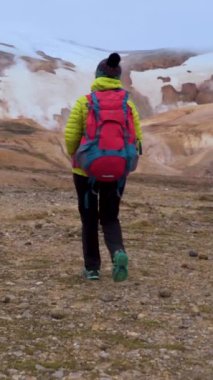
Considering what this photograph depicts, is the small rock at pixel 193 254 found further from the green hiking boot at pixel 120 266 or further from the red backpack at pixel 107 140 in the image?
the red backpack at pixel 107 140

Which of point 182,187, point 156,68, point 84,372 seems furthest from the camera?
point 156,68

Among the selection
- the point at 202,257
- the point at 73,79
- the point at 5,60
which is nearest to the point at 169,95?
the point at 73,79

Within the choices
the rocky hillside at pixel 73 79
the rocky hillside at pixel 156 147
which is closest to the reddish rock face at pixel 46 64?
the rocky hillside at pixel 73 79

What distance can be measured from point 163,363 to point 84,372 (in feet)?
1.73

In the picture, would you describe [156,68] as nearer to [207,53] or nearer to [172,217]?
[207,53]

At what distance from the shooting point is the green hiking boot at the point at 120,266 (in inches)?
247

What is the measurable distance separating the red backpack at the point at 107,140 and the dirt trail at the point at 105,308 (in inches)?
40.3

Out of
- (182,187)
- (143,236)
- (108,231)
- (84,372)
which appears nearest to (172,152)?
(182,187)

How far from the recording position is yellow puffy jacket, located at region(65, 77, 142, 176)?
20.0 ft

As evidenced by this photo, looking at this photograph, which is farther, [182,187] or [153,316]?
[182,187]

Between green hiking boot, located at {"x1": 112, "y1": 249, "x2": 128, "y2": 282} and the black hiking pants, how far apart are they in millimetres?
118

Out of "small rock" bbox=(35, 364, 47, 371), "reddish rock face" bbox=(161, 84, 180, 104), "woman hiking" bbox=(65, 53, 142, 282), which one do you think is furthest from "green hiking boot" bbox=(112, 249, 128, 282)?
"reddish rock face" bbox=(161, 84, 180, 104)

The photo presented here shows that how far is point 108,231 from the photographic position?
6516 mm

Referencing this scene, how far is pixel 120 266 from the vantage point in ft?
20.7
